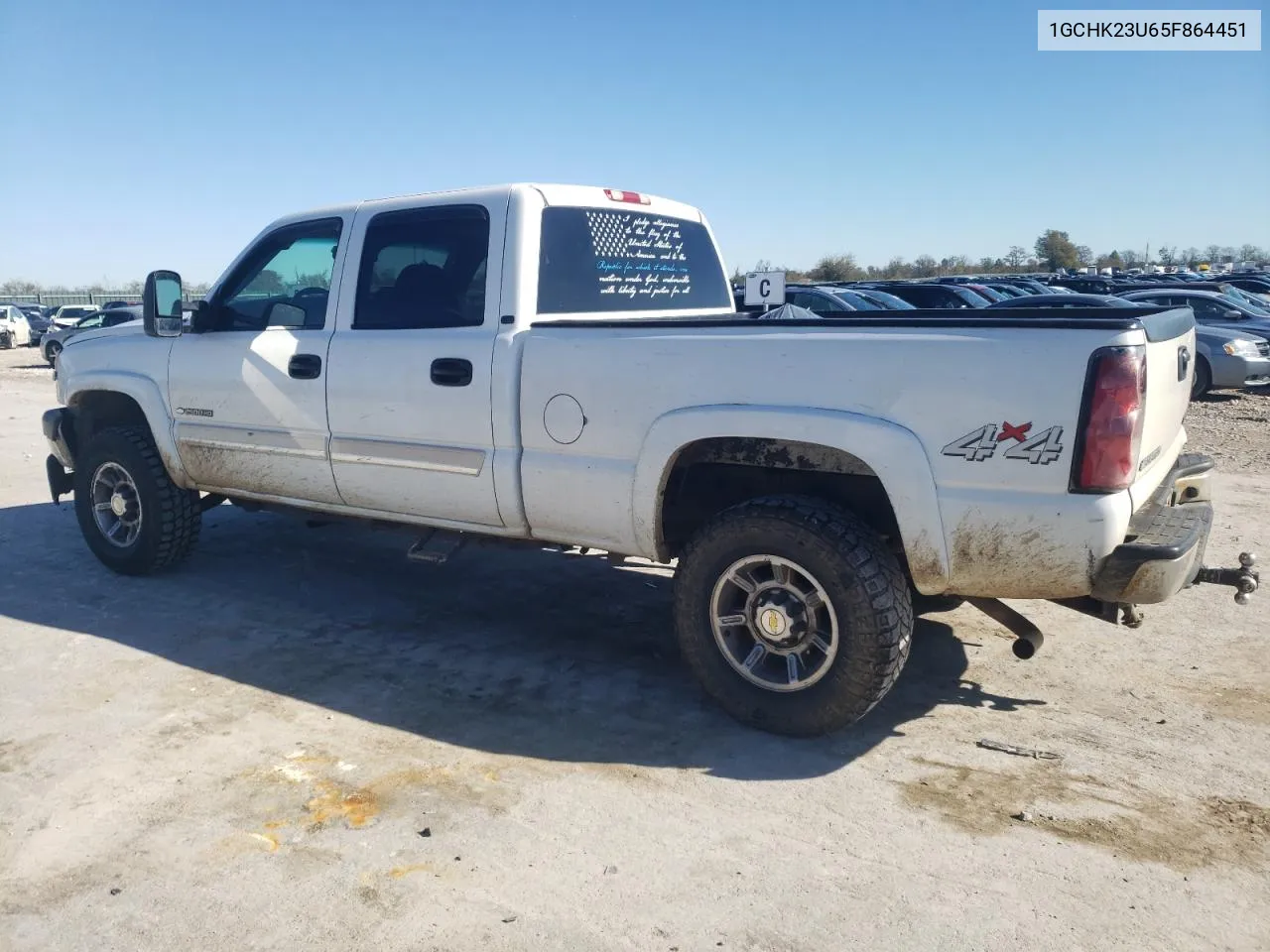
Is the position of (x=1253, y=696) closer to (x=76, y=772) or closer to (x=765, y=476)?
(x=765, y=476)

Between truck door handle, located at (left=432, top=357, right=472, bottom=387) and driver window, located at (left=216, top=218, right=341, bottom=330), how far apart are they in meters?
0.90

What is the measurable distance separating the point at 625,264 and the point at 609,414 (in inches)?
50.9

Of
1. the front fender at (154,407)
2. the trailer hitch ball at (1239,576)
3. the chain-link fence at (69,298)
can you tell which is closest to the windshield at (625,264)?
the front fender at (154,407)

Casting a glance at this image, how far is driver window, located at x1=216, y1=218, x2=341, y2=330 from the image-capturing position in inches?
201

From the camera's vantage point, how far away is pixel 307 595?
575 centimetres

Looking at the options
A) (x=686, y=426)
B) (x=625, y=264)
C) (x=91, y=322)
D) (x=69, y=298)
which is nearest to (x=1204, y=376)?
(x=625, y=264)

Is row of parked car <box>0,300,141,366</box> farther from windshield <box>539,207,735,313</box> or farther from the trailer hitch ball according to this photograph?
the trailer hitch ball

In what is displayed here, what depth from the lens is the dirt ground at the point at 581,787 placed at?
110 inches

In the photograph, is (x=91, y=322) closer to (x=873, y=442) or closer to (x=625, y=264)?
(x=625, y=264)

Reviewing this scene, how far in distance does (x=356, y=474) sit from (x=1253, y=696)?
4.10m

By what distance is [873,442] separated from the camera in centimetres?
349

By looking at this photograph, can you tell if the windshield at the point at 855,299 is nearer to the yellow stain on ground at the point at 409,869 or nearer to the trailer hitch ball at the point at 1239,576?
the trailer hitch ball at the point at 1239,576

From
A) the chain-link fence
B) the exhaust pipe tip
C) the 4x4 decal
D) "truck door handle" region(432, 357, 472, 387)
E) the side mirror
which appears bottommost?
the exhaust pipe tip

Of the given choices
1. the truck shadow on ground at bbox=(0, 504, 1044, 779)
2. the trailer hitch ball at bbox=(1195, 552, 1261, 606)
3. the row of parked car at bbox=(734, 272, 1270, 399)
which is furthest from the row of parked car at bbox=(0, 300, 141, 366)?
the trailer hitch ball at bbox=(1195, 552, 1261, 606)
